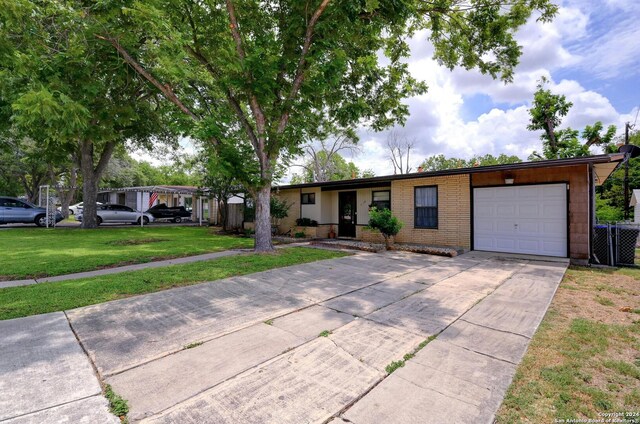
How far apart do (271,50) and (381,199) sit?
7.27 metres

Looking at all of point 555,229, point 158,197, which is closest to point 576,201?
point 555,229

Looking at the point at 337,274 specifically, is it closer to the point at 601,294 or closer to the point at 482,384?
the point at 482,384

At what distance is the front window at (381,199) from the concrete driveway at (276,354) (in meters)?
7.50

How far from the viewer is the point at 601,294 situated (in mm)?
5461

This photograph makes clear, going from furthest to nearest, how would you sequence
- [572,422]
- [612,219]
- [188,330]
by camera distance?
[612,219]
[188,330]
[572,422]

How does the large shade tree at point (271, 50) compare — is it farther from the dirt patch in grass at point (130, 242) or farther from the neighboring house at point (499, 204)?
the dirt patch in grass at point (130, 242)

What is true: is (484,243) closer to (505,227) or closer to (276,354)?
(505,227)

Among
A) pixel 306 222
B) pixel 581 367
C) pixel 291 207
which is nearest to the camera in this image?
pixel 581 367

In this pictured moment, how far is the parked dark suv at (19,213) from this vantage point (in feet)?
55.5

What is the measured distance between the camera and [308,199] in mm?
15344

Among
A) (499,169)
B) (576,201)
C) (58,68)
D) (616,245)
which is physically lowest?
(616,245)

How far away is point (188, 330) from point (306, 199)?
39.6 feet

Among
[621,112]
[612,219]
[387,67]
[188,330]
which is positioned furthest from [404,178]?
[621,112]

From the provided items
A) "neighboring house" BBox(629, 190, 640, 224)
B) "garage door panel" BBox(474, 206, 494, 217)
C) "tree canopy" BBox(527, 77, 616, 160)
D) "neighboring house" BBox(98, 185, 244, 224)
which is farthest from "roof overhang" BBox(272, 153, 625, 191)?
"tree canopy" BBox(527, 77, 616, 160)
